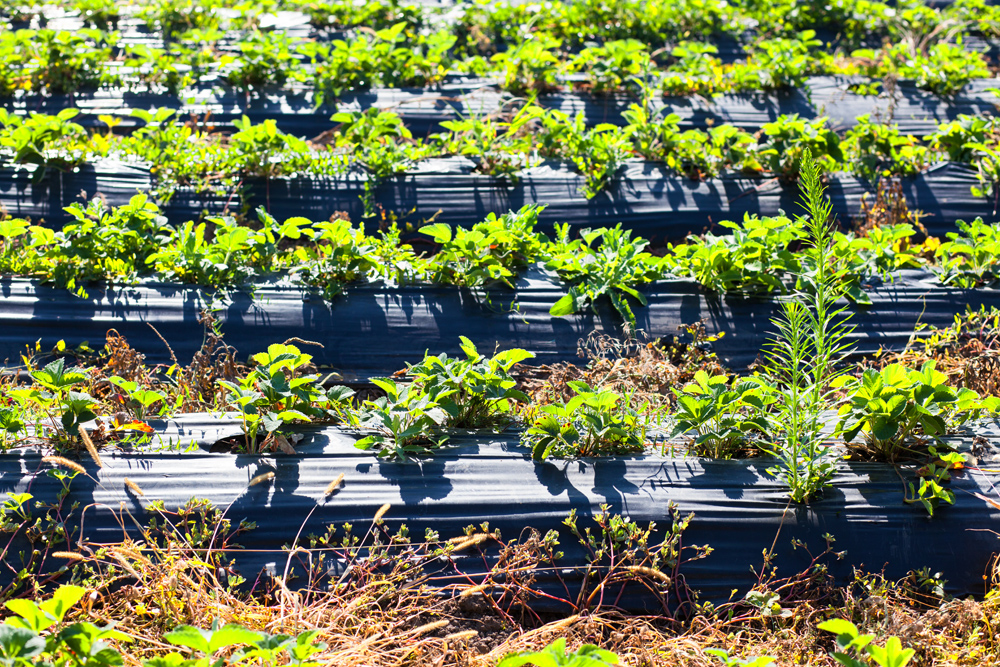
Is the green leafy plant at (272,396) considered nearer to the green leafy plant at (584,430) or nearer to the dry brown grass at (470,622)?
the dry brown grass at (470,622)

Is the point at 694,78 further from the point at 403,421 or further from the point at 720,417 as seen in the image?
the point at 403,421

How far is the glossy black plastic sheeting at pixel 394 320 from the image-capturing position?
306cm

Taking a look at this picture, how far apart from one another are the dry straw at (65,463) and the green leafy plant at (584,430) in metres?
1.34

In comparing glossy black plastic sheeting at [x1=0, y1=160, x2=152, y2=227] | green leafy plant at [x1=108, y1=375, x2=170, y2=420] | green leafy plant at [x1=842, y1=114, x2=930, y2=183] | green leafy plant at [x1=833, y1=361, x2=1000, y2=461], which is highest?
green leafy plant at [x1=842, y1=114, x2=930, y2=183]

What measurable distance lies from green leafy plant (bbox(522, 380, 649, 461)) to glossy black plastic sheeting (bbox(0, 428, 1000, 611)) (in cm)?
7

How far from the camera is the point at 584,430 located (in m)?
2.46

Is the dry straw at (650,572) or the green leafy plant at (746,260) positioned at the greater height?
the green leafy plant at (746,260)

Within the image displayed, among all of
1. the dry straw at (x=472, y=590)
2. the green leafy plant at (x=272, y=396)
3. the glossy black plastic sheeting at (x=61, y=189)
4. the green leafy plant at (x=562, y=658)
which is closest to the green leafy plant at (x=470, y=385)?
the green leafy plant at (x=272, y=396)

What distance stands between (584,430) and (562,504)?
330 millimetres

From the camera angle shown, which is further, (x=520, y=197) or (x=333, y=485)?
(x=520, y=197)

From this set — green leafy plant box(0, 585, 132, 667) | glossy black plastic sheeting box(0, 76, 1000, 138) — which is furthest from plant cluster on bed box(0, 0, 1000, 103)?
green leafy plant box(0, 585, 132, 667)

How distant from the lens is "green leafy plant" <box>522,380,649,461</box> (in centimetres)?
234

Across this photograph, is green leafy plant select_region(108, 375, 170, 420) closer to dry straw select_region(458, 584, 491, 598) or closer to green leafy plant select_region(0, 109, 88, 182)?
dry straw select_region(458, 584, 491, 598)

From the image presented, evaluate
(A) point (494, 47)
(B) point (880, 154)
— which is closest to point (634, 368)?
(B) point (880, 154)
